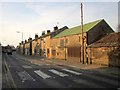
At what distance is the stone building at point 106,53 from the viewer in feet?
86.0

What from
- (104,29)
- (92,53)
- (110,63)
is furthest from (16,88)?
(104,29)

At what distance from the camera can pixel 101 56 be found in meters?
29.5

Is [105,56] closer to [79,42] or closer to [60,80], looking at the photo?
[79,42]

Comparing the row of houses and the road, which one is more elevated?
the row of houses

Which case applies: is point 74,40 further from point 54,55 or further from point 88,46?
point 54,55

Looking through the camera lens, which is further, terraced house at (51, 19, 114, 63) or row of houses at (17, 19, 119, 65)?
terraced house at (51, 19, 114, 63)

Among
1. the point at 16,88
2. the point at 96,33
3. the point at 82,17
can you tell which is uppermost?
the point at 82,17

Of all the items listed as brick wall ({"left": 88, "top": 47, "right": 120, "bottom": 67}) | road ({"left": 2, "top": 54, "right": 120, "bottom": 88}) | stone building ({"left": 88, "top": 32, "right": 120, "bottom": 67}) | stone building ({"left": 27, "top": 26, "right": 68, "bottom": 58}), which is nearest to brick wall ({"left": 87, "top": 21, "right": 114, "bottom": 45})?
stone building ({"left": 88, "top": 32, "right": 120, "bottom": 67})

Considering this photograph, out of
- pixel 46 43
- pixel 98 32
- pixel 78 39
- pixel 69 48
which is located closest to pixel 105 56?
pixel 98 32

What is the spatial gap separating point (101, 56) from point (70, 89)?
1798 cm

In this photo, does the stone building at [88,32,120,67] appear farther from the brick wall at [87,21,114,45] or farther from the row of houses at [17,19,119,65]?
the brick wall at [87,21,114,45]

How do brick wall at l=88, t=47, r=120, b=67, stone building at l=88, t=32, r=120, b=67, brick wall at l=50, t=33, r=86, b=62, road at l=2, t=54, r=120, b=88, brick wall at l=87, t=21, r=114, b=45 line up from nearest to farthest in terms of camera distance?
road at l=2, t=54, r=120, b=88
brick wall at l=88, t=47, r=120, b=67
stone building at l=88, t=32, r=120, b=67
brick wall at l=87, t=21, r=114, b=45
brick wall at l=50, t=33, r=86, b=62

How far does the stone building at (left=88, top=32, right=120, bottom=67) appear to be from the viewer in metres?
26.2

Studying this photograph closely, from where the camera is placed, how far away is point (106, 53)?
2817cm
